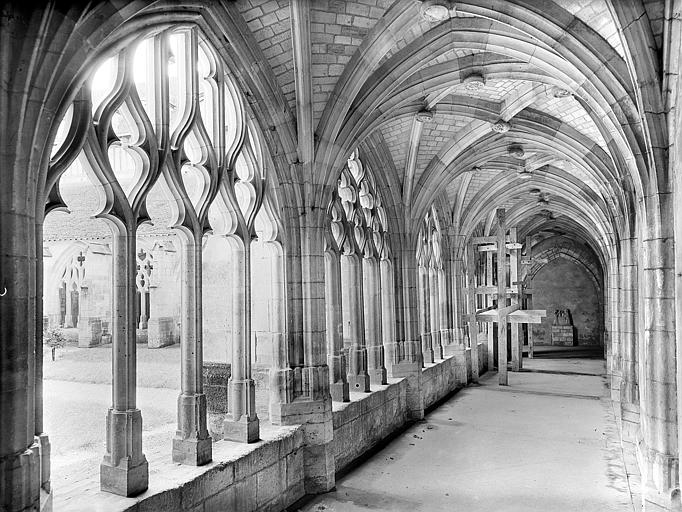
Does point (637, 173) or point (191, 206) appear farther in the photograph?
point (637, 173)

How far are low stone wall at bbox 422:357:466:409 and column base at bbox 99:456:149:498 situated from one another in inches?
271

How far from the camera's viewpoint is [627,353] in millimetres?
8133

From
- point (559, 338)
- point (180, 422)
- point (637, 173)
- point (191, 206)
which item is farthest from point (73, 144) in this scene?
point (559, 338)

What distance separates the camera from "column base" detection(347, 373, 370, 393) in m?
7.70

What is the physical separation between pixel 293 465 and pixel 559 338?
21.4 metres

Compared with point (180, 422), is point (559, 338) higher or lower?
lower

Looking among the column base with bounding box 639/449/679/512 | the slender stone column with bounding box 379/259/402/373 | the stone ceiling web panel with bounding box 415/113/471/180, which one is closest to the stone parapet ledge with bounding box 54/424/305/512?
the column base with bounding box 639/449/679/512

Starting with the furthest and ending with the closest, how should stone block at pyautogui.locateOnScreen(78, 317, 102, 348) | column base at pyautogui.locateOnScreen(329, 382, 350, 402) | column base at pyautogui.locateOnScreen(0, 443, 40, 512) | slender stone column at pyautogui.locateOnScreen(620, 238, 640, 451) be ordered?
stone block at pyautogui.locateOnScreen(78, 317, 102, 348)
slender stone column at pyautogui.locateOnScreen(620, 238, 640, 451)
column base at pyautogui.locateOnScreen(329, 382, 350, 402)
column base at pyautogui.locateOnScreen(0, 443, 40, 512)

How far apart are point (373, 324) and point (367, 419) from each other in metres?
1.62

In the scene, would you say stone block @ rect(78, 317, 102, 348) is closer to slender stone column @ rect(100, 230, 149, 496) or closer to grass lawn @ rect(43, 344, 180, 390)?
grass lawn @ rect(43, 344, 180, 390)

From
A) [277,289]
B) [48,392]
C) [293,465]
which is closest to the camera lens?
[293,465]

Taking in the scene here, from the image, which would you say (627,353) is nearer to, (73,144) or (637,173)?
(637,173)

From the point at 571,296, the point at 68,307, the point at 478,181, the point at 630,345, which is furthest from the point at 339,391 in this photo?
the point at 571,296

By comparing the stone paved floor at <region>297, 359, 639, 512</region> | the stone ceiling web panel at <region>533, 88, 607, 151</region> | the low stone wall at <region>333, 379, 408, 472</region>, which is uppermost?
the stone ceiling web panel at <region>533, 88, 607, 151</region>
